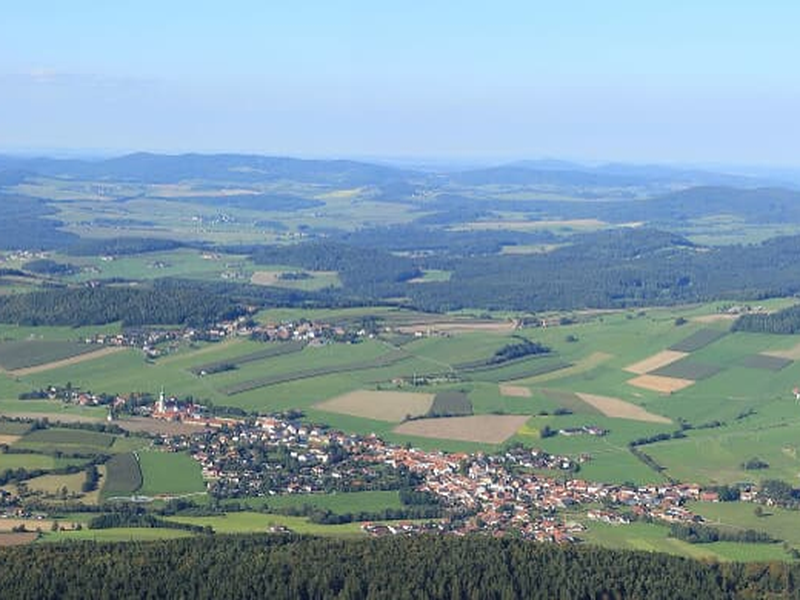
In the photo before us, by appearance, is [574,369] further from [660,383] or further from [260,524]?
[260,524]

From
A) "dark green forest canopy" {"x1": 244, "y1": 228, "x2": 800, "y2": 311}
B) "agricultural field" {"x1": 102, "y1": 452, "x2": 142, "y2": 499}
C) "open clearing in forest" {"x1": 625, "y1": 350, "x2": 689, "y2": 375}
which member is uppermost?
"open clearing in forest" {"x1": 625, "y1": 350, "x2": 689, "y2": 375}

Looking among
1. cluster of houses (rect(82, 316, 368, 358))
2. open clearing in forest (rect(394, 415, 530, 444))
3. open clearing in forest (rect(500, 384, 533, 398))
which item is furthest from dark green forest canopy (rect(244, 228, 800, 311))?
open clearing in forest (rect(394, 415, 530, 444))

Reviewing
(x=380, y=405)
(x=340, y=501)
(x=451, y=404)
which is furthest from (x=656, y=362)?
(x=340, y=501)

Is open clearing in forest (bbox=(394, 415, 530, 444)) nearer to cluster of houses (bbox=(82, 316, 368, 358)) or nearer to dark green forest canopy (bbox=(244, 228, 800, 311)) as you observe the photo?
cluster of houses (bbox=(82, 316, 368, 358))

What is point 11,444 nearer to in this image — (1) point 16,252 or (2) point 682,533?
(2) point 682,533

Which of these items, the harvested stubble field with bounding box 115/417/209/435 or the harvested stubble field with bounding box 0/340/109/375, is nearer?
the harvested stubble field with bounding box 115/417/209/435

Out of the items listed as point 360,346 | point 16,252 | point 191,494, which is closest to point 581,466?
point 191,494

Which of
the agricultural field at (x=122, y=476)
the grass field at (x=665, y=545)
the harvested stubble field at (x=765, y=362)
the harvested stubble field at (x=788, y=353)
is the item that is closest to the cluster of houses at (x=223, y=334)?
the harvested stubble field at (x=765, y=362)
